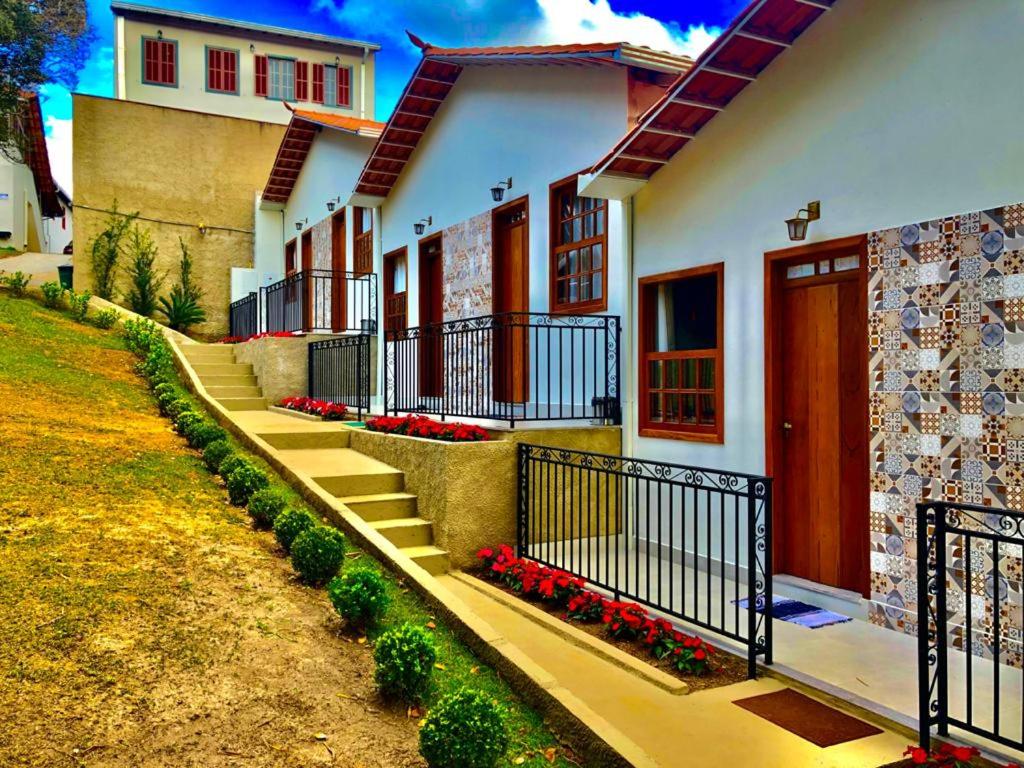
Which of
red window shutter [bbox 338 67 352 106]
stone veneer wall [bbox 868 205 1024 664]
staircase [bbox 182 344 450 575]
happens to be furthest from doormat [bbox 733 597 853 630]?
red window shutter [bbox 338 67 352 106]

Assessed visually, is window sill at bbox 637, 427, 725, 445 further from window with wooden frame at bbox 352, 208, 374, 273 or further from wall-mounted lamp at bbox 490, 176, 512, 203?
window with wooden frame at bbox 352, 208, 374, 273

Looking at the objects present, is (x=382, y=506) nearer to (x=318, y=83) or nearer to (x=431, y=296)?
(x=431, y=296)

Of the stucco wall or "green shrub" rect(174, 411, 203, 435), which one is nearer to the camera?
"green shrub" rect(174, 411, 203, 435)

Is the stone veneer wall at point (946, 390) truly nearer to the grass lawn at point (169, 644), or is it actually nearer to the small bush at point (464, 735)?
the grass lawn at point (169, 644)

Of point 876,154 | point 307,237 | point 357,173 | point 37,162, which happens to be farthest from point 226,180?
point 876,154

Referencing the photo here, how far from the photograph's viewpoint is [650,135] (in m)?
6.68

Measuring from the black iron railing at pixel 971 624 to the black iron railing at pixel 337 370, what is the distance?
346 inches

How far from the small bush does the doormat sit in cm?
265

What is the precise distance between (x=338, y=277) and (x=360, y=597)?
40.2 feet

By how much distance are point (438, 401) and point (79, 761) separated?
8274mm

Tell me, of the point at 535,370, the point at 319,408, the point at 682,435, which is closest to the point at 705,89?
the point at 682,435

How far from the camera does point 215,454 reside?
7.35 m

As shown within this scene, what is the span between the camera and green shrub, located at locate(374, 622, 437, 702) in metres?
3.76

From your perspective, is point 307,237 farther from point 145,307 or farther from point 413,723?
point 413,723
